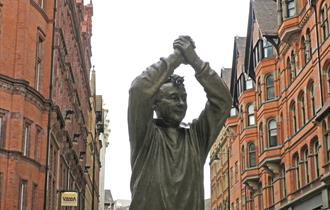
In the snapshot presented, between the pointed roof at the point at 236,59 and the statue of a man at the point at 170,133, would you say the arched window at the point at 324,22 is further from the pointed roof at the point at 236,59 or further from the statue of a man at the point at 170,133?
the statue of a man at the point at 170,133

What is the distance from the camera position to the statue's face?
5.00 metres

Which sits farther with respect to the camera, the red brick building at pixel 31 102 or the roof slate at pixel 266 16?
the roof slate at pixel 266 16

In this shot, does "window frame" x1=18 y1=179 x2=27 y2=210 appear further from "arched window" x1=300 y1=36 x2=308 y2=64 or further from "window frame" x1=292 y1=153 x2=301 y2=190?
"arched window" x1=300 y1=36 x2=308 y2=64

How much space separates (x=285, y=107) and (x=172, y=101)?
41.1 metres

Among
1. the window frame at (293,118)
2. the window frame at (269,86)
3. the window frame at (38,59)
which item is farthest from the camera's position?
the window frame at (269,86)

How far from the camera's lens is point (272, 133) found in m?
48.6

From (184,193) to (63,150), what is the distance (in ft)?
132

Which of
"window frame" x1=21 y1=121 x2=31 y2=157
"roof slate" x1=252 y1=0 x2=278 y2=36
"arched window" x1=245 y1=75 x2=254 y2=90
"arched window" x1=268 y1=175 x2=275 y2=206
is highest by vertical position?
"roof slate" x1=252 y1=0 x2=278 y2=36

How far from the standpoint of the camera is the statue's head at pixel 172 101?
5004 mm

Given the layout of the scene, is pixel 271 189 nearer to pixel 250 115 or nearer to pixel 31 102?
pixel 250 115

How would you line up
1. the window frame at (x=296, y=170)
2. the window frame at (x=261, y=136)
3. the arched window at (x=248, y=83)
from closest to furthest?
the window frame at (x=296, y=170) < the window frame at (x=261, y=136) < the arched window at (x=248, y=83)

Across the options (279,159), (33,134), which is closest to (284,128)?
(279,159)

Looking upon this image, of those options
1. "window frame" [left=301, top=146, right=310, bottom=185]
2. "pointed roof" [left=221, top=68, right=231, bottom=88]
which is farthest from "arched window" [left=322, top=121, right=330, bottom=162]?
"pointed roof" [left=221, top=68, right=231, bottom=88]

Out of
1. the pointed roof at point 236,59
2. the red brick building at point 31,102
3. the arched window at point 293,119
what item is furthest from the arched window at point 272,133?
the pointed roof at point 236,59
